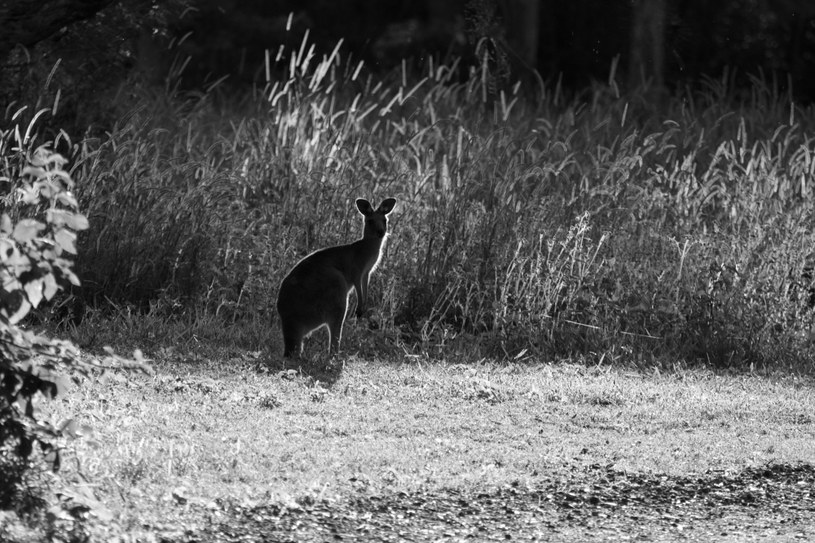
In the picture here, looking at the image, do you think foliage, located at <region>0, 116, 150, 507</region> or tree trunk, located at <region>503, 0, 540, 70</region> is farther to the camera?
tree trunk, located at <region>503, 0, 540, 70</region>

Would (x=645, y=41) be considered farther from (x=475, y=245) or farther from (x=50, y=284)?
Result: (x=50, y=284)

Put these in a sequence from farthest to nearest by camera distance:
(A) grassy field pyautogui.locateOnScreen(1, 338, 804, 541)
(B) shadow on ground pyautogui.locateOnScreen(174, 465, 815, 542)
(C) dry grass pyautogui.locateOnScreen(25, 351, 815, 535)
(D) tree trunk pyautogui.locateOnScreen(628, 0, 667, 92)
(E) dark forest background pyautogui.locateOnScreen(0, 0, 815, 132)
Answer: (D) tree trunk pyautogui.locateOnScreen(628, 0, 667, 92) < (E) dark forest background pyautogui.locateOnScreen(0, 0, 815, 132) < (C) dry grass pyautogui.locateOnScreen(25, 351, 815, 535) < (A) grassy field pyautogui.locateOnScreen(1, 338, 804, 541) < (B) shadow on ground pyautogui.locateOnScreen(174, 465, 815, 542)

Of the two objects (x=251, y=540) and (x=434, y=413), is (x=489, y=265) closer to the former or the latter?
(x=434, y=413)

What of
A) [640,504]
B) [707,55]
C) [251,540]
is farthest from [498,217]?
[707,55]

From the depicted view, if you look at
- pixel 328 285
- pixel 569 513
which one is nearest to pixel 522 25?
pixel 328 285

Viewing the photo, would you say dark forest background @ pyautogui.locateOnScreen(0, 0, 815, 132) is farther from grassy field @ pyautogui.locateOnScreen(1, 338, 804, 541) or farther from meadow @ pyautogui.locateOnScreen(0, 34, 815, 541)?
grassy field @ pyautogui.locateOnScreen(1, 338, 804, 541)

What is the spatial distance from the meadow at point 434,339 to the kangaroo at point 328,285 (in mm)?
252

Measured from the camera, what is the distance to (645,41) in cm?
1820

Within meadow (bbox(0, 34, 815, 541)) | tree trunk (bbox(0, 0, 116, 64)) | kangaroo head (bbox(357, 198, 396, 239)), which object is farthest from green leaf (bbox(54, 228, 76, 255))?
tree trunk (bbox(0, 0, 116, 64))

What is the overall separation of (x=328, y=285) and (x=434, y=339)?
1460 mm

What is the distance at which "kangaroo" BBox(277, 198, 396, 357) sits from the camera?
27.9ft

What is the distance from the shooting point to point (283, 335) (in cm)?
884

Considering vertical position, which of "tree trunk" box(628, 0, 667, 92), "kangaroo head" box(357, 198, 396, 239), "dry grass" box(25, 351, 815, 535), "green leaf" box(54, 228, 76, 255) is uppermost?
"green leaf" box(54, 228, 76, 255)

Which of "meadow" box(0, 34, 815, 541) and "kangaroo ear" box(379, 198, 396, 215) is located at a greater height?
"kangaroo ear" box(379, 198, 396, 215)
